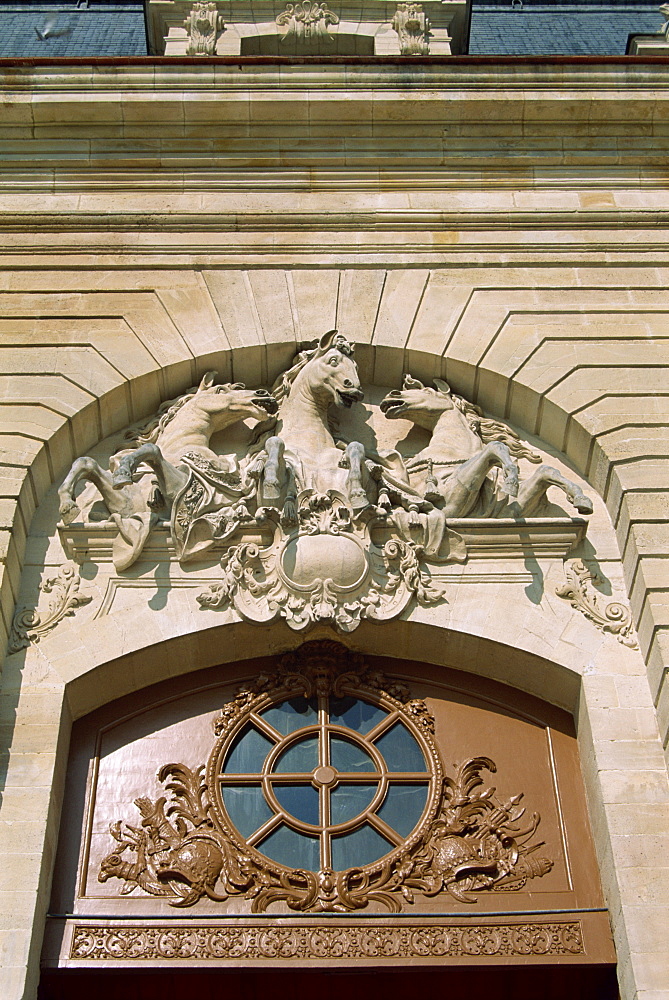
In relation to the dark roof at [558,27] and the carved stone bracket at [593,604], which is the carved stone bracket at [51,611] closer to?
the carved stone bracket at [593,604]

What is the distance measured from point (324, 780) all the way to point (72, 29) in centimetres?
1222

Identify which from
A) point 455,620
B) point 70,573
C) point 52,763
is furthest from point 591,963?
point 70,573

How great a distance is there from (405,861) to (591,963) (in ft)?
3.90

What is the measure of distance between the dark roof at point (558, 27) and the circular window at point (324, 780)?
9.89 metres

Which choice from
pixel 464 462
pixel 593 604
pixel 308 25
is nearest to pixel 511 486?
pixel 464 462

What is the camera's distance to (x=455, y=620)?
8.26 m

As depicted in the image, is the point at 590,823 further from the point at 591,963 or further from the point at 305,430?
the point at 305,430

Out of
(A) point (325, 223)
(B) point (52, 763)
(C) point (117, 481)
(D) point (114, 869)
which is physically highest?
(A) point (325, 223)

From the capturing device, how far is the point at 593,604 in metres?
8.34

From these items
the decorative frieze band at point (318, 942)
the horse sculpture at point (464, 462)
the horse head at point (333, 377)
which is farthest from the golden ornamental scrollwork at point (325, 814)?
the horse head at point (333, 377)

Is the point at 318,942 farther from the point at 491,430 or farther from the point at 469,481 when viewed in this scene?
the point at 491,430

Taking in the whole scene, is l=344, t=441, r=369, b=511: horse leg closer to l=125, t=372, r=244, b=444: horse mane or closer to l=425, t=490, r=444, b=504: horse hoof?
l=425, t=490, r=444, b=504: horse hoof

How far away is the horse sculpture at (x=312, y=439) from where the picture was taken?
27.8ft

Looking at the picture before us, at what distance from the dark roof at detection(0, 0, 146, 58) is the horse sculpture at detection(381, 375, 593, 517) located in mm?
8001
